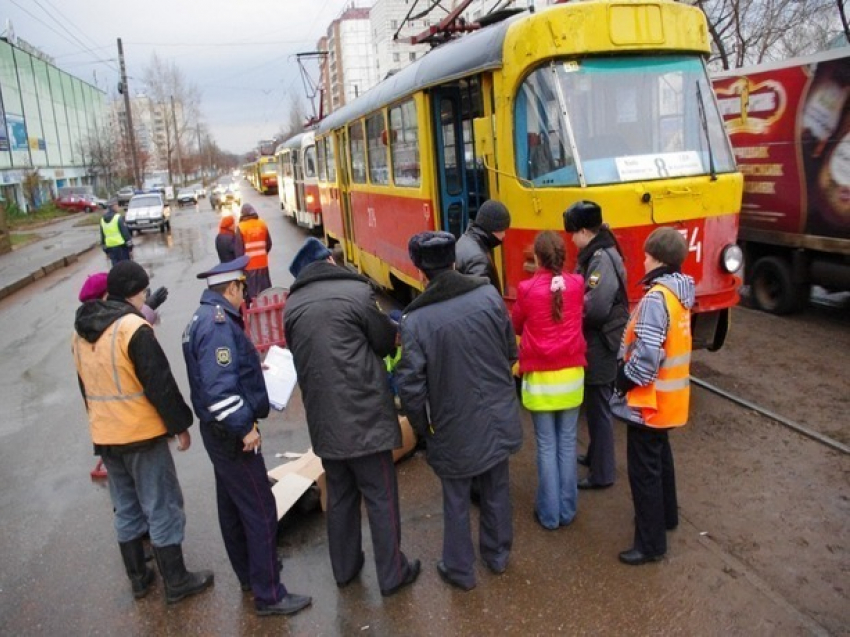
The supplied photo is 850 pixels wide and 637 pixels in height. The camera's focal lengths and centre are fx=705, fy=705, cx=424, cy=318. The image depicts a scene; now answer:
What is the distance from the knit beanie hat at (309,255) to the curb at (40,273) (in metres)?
13.4

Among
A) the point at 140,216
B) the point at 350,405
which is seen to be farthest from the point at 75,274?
the point at 350,405

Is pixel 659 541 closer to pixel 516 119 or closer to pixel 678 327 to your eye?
pixel 678 327

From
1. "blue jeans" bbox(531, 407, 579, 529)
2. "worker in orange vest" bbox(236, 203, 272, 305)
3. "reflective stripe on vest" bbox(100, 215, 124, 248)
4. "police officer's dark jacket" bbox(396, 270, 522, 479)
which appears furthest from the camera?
"reflective stripe on vest" bbox(100, 215, 124, 248)

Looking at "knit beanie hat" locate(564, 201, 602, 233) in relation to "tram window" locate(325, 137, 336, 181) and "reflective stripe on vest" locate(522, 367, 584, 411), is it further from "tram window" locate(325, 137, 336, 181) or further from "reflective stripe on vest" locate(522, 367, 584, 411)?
"tram window" locate(325, 137, 336, 181)

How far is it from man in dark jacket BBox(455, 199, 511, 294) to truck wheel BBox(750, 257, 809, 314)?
5.51 meters

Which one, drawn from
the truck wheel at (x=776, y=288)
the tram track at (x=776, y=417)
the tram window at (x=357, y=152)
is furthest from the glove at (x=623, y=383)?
the tram window at (x=357, y=152)

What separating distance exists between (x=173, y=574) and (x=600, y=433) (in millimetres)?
2686

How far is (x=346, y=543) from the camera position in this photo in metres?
3.74

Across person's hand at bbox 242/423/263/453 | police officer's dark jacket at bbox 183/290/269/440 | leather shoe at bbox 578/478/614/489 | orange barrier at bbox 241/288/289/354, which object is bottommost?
leather shoe at bbox 578/478/614/489

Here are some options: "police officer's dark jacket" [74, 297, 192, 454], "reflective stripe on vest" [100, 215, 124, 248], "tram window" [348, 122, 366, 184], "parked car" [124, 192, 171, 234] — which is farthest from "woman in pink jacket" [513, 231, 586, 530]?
"parked car" [124, 192, 171, 234]

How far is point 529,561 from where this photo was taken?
3.94m

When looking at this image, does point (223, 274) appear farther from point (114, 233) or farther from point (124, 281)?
point (114, 233)

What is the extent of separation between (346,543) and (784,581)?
2.26 metres

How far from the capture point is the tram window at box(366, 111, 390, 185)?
351 inches
